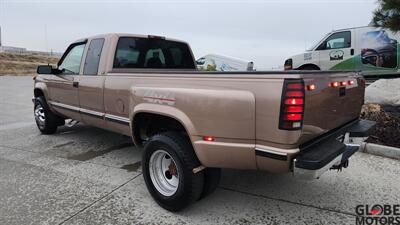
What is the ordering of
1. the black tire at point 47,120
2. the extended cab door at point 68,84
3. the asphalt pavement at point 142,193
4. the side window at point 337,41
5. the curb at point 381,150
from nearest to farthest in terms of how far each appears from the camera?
the asphalt pavement at point 142,193
the curb at point 381,150
the extended cab door at point 68,84
the black tire at point 47,120
the side window at point 337,41

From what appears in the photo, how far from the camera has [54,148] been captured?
5336 mm

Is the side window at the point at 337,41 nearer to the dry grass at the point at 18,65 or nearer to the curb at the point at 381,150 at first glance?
the curb at the point at 381,150

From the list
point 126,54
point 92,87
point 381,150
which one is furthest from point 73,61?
point 381,150

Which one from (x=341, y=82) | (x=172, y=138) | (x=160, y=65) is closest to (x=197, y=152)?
(x=172, y=138)

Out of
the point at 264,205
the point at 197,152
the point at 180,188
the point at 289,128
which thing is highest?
the point at 289,128

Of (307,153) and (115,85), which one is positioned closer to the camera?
(307,153)

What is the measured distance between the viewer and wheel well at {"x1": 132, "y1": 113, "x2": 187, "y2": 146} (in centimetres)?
346

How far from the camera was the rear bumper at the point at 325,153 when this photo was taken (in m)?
2.40

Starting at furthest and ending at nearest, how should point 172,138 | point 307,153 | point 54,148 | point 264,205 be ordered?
point 54,148 < point 264,205 < point 172,138 < point 307,153

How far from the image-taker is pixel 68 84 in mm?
4996

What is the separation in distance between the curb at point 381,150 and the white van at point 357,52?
22.5ft

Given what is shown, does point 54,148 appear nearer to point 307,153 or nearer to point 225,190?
point 225,190

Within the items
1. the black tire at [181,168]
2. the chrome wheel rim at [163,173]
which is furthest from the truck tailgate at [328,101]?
the chrome wheel rim at [163,173]

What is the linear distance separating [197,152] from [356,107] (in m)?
1.83
